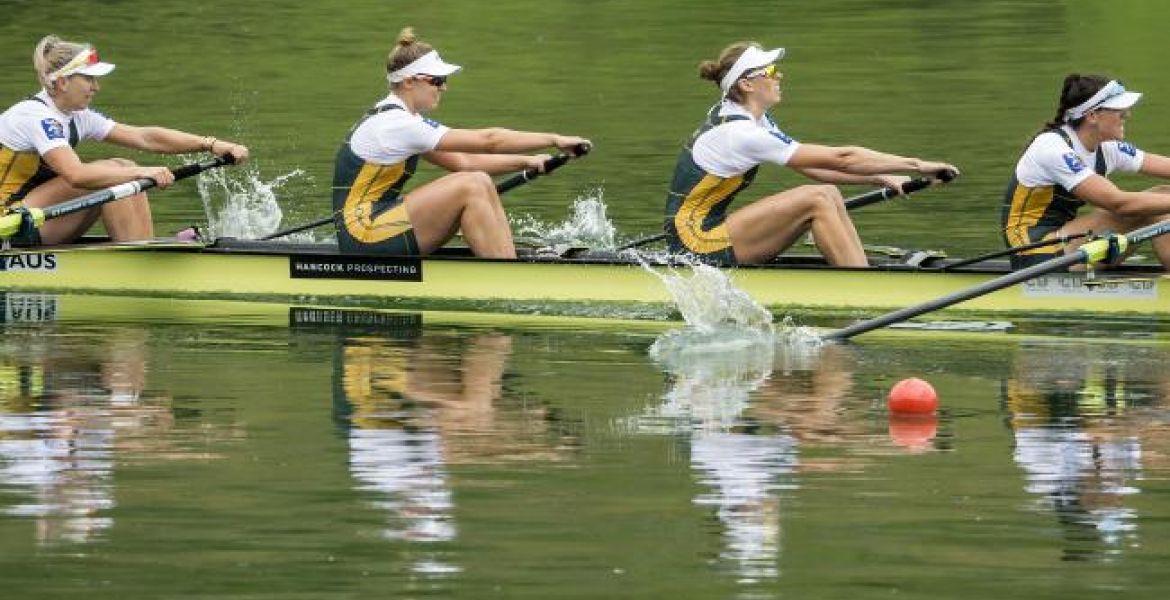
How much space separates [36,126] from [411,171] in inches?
89.5

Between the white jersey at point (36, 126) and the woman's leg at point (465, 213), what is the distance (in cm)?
220

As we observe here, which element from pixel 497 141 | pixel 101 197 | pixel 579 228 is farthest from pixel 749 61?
pixel 579 228

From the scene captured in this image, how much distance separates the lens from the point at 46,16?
132ft

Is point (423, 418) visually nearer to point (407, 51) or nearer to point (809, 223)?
point (809, 223)

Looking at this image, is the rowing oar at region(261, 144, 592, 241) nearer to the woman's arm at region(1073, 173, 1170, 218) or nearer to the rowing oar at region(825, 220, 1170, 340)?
the rowing oar at region(825, 220, 1170, 340)

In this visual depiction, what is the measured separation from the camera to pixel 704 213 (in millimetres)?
17031

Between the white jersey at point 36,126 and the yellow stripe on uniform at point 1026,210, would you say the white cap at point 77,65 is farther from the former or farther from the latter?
the yellow stripe on uniform at point 1026,210

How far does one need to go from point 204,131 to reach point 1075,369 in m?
15.5

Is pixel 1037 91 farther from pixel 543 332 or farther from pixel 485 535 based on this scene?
pixel 485 535

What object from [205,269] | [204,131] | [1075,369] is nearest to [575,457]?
[1075,369]

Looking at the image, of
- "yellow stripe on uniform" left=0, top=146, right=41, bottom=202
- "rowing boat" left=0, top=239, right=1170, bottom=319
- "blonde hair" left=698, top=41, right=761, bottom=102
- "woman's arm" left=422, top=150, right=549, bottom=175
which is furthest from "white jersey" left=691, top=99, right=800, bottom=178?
"yellow stripe on uniform" left=0, top=146, right=41, bottom=202

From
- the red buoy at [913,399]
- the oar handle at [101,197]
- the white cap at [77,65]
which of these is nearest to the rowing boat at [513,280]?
the oar handle at [101,197]

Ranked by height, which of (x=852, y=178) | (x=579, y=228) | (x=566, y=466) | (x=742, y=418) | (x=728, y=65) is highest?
(x=728, y=65)

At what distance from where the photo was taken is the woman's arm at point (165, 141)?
60.6ft
